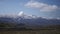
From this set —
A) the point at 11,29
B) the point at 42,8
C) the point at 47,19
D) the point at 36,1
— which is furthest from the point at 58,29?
the point at 11,29

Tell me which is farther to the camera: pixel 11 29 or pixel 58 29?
pixel 58 29

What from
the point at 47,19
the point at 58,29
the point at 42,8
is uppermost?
the point at 42,8

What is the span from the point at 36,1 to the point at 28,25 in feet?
1.06

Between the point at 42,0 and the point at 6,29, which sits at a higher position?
the point at 42,0

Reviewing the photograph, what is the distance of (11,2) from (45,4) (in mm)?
440

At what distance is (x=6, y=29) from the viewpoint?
147 cm

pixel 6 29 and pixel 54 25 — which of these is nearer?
pixel 6 29

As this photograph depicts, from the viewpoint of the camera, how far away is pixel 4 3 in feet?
4.87

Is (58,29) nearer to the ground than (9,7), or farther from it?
nearer to the ground

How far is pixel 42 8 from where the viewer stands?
1573 millimetres

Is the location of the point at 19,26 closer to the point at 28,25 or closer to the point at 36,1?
the point at 28,25

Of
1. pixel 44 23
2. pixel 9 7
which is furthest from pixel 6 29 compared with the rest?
pixel 44 23

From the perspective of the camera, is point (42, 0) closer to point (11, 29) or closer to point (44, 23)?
point (44, 23)

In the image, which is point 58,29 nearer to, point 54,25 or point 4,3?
point 54,25
